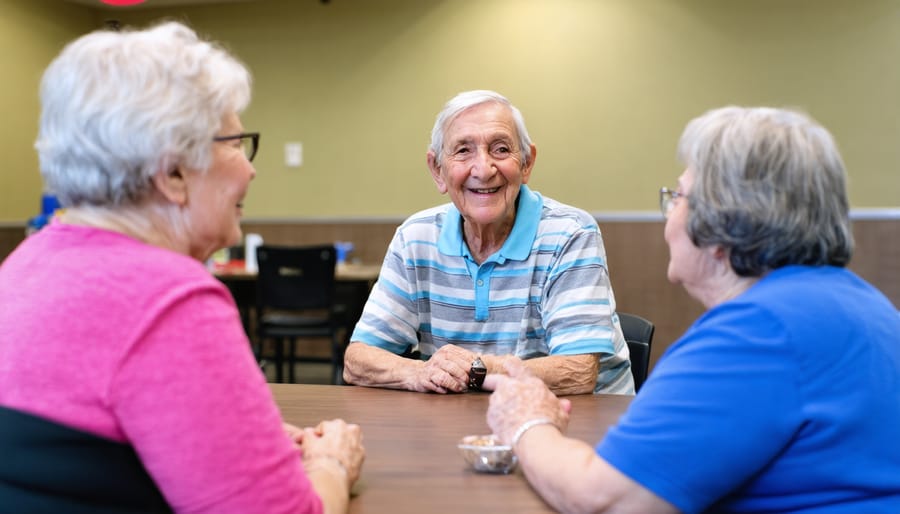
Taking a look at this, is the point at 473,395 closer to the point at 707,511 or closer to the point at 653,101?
the point at 707,511

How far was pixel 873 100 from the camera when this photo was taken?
586 centimetres

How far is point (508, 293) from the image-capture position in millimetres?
2109

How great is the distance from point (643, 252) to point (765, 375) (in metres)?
5.14

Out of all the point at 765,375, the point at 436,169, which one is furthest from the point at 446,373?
the point at 765,375

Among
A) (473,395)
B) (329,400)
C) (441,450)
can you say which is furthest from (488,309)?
(441,450)

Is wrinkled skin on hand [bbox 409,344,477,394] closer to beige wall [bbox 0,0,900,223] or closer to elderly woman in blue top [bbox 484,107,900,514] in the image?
elderly woman in blue top [bbox 484,107,900,514]

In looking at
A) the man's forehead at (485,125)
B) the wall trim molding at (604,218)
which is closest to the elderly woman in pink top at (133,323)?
the man's forehead at (485,125)

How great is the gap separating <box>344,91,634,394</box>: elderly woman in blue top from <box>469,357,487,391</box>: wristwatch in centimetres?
14

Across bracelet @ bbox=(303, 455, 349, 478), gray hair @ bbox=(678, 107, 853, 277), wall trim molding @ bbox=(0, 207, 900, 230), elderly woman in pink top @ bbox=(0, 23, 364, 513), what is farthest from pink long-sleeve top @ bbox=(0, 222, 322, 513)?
wall trim molding @ bbox=(0, 207, 900, 230)

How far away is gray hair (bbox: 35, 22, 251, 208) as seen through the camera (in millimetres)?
1003

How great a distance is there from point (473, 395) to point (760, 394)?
85 centimetres

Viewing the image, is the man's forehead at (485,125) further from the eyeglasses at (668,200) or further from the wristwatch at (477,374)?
the eyeglasses at (668,200)

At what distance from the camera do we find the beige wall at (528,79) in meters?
5.91

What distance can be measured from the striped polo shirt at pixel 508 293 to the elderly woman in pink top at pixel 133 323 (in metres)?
1.04
